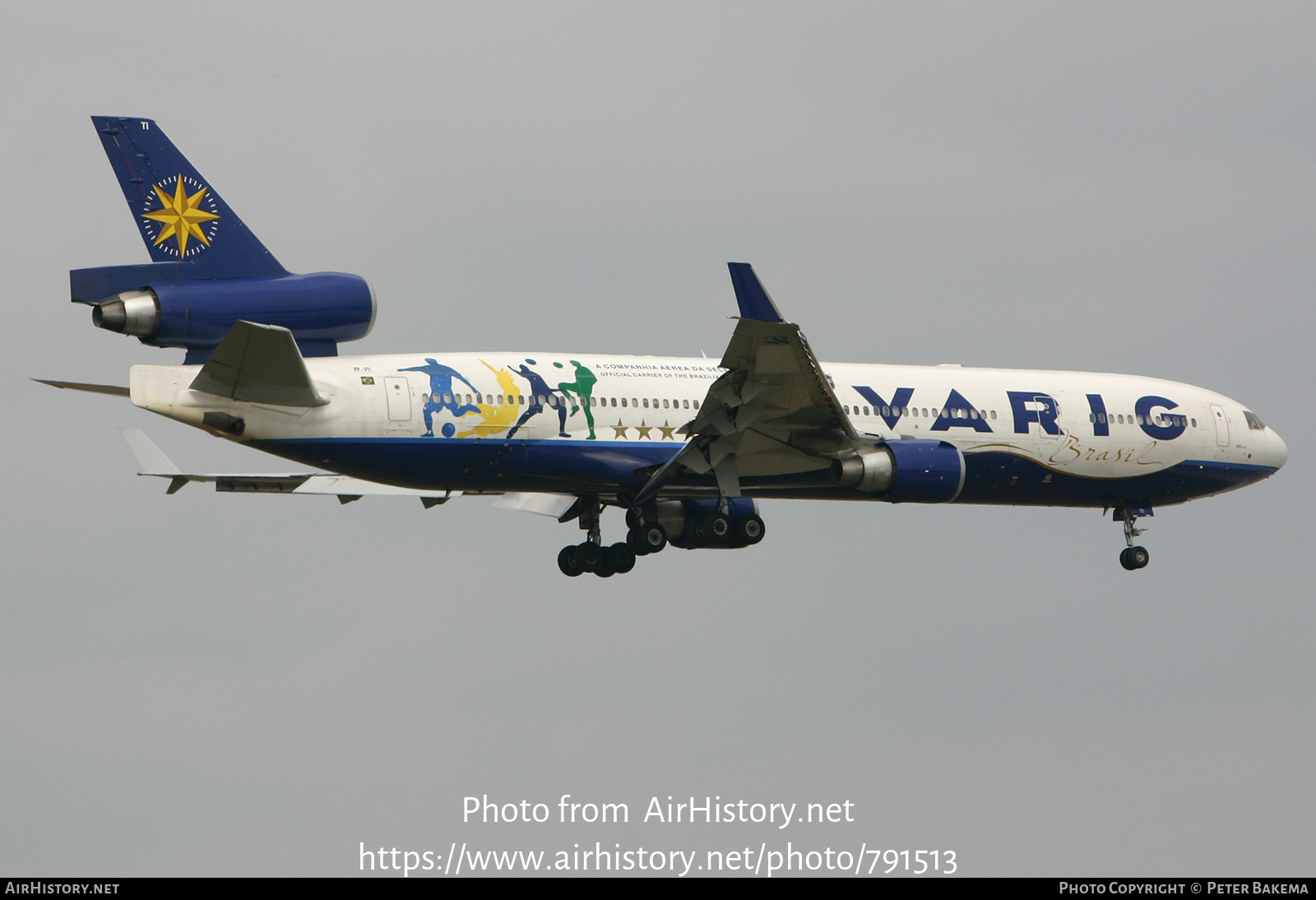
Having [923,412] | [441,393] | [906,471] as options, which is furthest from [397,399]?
[923,412]

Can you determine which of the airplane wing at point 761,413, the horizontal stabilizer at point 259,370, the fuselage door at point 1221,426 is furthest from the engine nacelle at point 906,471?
the horizontal stabilizer at point 259,370

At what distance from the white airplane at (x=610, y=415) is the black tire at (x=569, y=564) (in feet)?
0.17

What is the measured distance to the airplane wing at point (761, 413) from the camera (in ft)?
88.7

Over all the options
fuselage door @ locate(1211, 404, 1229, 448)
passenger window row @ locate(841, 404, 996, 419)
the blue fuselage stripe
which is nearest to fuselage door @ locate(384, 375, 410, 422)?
the blue fuselage stripe

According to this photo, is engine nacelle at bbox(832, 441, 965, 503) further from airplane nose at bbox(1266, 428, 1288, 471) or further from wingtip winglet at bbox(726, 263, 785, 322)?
airplane nose at bbox(1266, 428, 1288, 471)

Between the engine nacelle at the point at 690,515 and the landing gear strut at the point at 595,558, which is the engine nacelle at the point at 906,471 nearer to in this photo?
the engine nacelle at the point at 690,515

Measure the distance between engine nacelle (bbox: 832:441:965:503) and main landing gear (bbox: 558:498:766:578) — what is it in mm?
3538

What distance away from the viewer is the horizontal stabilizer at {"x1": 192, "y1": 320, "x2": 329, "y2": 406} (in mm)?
26250

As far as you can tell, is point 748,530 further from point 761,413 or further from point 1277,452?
point 1277,452

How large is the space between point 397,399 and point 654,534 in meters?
7.37

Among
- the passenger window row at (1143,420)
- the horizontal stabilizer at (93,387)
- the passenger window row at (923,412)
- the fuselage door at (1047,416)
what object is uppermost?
the passenger window row at (1143,420)

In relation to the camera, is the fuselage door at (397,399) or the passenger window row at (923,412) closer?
the fuselage door at (397,399)

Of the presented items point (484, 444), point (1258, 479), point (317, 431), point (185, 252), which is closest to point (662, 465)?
point (484, 444)

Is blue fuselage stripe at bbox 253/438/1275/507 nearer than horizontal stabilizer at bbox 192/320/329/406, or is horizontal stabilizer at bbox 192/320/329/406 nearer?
horizontal stabilizer at bbox 192/320/329/406
